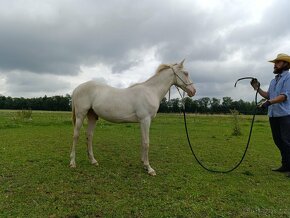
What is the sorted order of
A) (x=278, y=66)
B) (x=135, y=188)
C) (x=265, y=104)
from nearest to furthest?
(x=135, y=188)
(x=265, y=104)
(x=278, y=66)

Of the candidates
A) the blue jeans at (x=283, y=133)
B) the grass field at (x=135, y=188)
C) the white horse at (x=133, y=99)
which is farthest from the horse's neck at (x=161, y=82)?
the blue jeans at (x=283, y=133)

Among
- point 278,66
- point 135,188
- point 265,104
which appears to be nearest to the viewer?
point 135,188

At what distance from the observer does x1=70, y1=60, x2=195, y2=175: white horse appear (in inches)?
258

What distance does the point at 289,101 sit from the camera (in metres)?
6.32

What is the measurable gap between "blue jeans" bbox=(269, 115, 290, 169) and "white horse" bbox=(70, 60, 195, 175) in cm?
202

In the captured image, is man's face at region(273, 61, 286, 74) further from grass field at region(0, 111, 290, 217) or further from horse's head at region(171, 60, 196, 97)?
grass field at region(0, 111, 290, 217)

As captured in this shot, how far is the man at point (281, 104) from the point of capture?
6.27 m

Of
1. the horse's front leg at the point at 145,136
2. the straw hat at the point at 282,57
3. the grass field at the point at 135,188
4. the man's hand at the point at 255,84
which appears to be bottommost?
the grass field at the point at 135,188

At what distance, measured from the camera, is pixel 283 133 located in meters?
6.39

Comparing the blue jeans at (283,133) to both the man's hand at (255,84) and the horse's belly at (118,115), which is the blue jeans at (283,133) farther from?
the horse's belly at (118,115)

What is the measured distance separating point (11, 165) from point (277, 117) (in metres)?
6.34

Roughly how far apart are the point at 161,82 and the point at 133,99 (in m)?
0.84

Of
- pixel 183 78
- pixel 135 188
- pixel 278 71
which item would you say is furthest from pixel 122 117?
pixel 278 71

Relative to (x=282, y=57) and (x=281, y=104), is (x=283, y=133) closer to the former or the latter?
(x=281, y=104)
